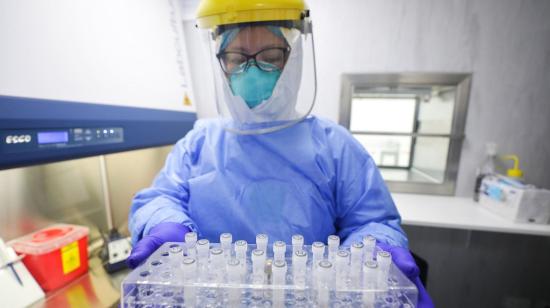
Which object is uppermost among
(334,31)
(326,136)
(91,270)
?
(334,31)

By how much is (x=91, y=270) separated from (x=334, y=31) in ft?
6.32

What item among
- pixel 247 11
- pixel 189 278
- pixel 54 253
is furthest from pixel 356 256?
pixel 54 253

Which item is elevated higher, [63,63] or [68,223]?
[63,63]

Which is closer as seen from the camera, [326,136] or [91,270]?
[326,136]

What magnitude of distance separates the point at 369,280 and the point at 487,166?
1.67 meters

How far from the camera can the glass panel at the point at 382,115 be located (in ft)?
5.90

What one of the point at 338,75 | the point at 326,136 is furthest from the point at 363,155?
the point at 338,75

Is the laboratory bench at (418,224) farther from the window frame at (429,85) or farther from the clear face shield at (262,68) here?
the clear face shield at (262,68)

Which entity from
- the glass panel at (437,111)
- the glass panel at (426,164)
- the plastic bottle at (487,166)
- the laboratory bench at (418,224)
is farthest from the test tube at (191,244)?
the plastic bottle at (487,166)

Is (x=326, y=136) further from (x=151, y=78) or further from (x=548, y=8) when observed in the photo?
(x=548, y=8)

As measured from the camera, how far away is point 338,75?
5.56ft

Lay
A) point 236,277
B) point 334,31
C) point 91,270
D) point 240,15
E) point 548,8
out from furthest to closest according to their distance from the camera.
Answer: point 334,31, point 548,8, point 91,270, point 240,15, point 236,277

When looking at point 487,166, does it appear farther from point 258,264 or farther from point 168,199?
point 168,199

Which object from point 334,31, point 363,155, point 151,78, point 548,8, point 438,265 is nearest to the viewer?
point 363,155
